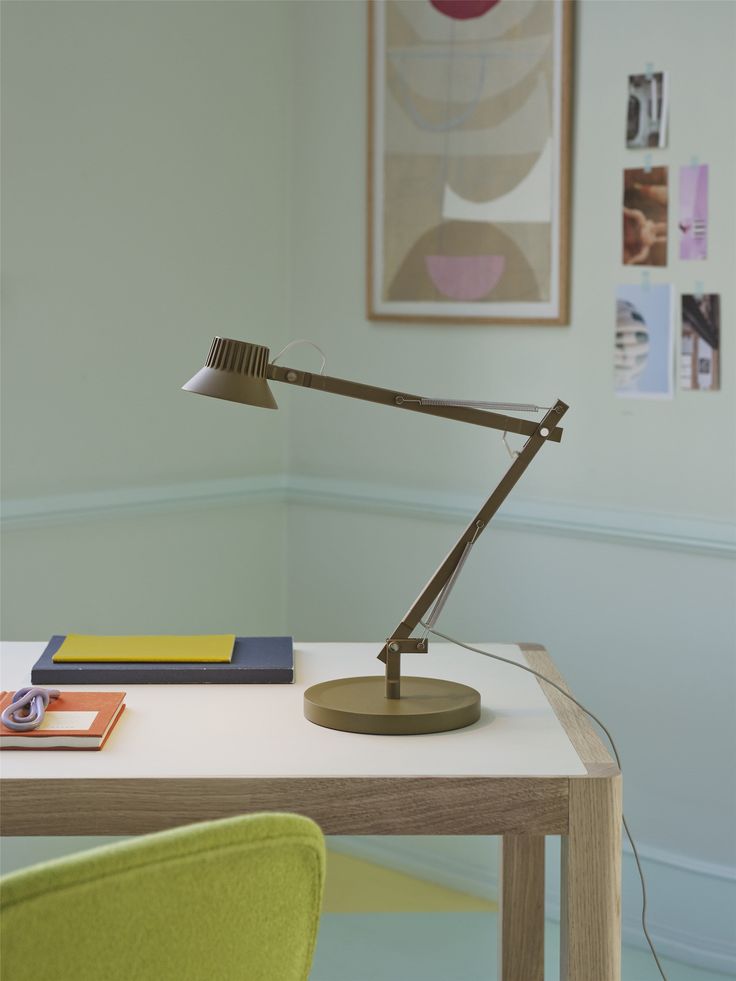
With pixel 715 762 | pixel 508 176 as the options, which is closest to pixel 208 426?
pixel 508 176

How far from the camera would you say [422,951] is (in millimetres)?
2588

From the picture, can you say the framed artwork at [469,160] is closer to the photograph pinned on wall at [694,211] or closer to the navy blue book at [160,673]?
the photograph pinned on wall at [694,211]

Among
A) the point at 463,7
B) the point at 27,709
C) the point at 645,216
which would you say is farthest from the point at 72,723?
the point at 463,7

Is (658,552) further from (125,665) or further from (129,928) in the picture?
(129,928)

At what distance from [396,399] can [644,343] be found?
1.07 m

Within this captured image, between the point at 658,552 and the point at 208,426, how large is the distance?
1.10 m

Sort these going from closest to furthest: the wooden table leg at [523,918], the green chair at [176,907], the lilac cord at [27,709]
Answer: the green chair at [176,907] < the lilac cord at [27,709] < the wooden table leg at [523,918]

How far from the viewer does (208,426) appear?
2953mm

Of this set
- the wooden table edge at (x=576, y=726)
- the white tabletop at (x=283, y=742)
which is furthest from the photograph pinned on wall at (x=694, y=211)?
the white tabletop at (x=283, y=742)

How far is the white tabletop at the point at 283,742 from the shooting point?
4.69ft

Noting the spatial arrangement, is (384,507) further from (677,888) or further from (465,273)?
(677,888)

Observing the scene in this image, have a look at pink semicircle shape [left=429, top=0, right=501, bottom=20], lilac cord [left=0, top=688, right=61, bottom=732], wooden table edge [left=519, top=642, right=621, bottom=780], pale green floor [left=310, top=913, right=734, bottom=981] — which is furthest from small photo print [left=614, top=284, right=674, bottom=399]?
lilac cord [left=0, top=688, right=61, bottom=732]

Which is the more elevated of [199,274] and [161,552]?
[199,274]

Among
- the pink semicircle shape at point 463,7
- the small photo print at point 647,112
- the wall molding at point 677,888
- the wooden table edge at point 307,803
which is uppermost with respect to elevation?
the pink semicircle shape at point 463,7
